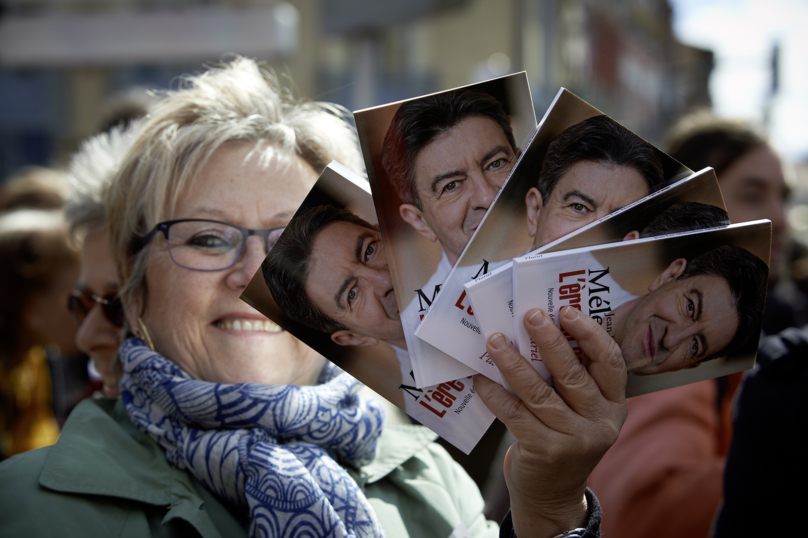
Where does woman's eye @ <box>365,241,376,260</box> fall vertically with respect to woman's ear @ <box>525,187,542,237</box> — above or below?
below

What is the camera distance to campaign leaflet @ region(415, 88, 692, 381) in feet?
3.53

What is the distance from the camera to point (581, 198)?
108cm

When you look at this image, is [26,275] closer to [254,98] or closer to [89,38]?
[254,98]

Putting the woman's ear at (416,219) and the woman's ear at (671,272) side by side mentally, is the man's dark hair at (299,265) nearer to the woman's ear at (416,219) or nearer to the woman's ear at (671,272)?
the woman's ear at (416,219)

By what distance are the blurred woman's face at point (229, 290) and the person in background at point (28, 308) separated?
5.63 feet

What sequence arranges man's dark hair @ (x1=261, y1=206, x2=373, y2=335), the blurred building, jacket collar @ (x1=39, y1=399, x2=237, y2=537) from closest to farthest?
man's dark hair @ (x1=261, y1=206, x2=373, y2=335), jacket collar @ (x1=39, y1=399, x2=237, y2=537), the blurred building

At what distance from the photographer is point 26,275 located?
2.99m

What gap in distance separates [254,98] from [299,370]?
2.60ft

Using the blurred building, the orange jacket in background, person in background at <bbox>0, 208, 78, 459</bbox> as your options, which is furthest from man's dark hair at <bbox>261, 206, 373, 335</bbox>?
person in background at <bbox>0, 208, 78, 459</bbox>

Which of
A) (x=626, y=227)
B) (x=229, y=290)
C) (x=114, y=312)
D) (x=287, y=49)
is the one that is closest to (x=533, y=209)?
(x=626, y=227)

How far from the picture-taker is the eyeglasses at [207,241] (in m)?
1.55

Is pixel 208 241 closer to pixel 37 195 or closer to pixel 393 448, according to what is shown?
pixel 393 448

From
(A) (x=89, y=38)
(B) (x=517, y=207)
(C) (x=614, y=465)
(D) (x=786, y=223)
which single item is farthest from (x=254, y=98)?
(A) (x=89, y=38)

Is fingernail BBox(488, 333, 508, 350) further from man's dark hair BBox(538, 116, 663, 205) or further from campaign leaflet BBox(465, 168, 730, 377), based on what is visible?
man's dark hair BBox(538, 116, 663, 205)
